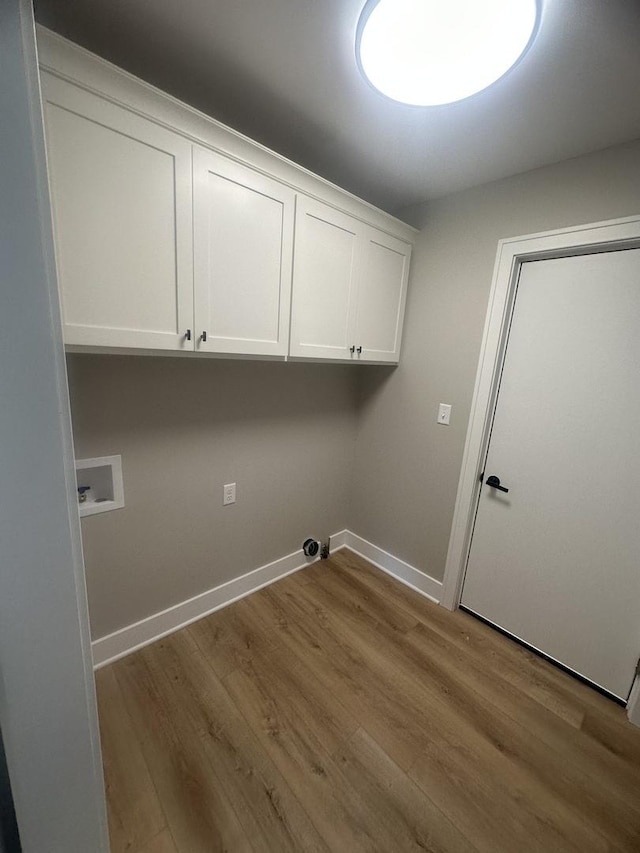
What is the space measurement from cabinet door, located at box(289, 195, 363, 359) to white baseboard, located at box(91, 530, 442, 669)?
56.0 inches

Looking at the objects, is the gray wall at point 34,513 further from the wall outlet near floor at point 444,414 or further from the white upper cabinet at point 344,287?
the wall outlet near floor at point 444,414

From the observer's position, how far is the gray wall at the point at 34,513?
0.39 metres

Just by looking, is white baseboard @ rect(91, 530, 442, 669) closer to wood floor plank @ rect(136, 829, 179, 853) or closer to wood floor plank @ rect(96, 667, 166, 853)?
wood floor plank @ rect(96, 667, 166, 853)

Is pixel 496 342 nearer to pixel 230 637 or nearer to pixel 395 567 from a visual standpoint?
pixel 395 567

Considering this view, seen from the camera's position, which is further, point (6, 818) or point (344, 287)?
point (344, 287)

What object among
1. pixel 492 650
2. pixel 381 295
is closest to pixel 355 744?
pixel 492 650

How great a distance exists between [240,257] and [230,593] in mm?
1807

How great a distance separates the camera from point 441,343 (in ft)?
6.39

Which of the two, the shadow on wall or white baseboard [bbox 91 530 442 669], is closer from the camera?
the shadow on wall

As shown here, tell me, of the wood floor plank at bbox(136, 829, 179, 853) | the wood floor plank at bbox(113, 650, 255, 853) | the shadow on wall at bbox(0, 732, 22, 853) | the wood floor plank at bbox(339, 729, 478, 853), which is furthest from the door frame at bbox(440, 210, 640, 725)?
the shadow on wall at bbox(0, 732, 22, 853)

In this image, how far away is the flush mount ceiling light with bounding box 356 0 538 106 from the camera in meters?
0.80

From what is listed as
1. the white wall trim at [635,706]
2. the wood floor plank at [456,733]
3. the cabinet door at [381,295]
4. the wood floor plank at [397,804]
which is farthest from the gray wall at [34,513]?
the white wall trim at [635,706]

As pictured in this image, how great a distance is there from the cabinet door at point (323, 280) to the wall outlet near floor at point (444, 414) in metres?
0.67

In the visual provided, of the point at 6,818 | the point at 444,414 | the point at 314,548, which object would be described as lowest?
the point at 314,548
